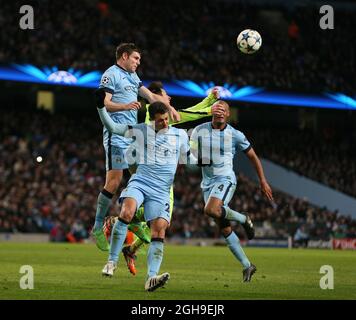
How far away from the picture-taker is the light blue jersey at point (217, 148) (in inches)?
495

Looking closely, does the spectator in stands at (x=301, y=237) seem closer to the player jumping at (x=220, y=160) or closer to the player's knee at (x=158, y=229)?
the player jumping at (x=220, y=160)

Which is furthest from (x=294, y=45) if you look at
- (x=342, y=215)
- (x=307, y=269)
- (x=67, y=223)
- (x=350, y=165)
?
(x=307, y=269)

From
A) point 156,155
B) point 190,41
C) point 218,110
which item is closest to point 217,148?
point 218,110

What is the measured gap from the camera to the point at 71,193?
31.5m

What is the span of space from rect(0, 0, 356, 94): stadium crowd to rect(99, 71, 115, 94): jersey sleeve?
21.5m

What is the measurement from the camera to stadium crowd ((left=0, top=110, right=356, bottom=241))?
2995cm

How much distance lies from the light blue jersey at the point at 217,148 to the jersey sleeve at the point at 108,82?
1.63 m

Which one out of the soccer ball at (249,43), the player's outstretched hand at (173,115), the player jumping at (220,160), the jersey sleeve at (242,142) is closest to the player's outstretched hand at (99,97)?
the player's outstretched hand at (173,115)

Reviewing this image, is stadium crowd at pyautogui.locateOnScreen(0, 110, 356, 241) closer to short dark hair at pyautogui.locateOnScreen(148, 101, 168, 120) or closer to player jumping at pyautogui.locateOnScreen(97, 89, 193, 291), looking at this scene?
player jumping at pyautogui.locateOnScreen(97, 89, 193, 291)

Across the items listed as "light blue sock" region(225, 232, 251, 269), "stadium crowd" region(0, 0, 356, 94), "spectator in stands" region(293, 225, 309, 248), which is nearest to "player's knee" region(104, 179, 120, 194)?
"light blue sock" region(225, 232, 251, 269)

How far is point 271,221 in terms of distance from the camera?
33.1 m

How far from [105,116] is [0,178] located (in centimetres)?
2114

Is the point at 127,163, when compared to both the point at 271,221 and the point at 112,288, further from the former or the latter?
the point at 271,221

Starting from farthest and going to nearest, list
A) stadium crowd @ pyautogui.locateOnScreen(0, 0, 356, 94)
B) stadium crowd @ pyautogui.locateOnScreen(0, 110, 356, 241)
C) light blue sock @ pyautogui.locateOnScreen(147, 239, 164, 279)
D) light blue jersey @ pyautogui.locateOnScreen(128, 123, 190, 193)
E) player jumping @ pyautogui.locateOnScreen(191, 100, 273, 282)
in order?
stadium crowd @ pyautogui.locateOnScreen(0, 0, 356, 94) < stadium crowd @ pyautogui.locateOnScreen(0, 110, 356, 241) < player jumping @ pyautogui.locateOnScreen(191, 100, 273, 282) < light blue jersey @ pyautogui.locateOnScreen(128, 123, 190, 193) < light blue sock @ pyautogui.locateOnScreen(147, 239, 164, 279)
